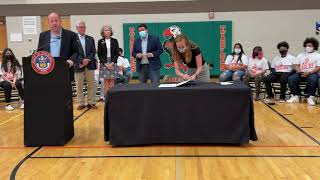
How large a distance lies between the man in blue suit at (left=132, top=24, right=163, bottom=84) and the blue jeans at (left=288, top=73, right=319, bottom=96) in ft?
7.81

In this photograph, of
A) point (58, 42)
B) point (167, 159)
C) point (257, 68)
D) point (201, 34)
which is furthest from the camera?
point (201, 34)

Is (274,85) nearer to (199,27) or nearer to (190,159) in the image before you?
(199,27)

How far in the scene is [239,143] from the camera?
3863mm

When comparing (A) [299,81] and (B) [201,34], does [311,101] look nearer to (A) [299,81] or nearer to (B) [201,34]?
(A) [299,81]

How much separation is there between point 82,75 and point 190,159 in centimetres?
312

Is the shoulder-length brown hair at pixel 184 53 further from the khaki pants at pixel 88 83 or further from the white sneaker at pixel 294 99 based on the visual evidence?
the white sneaker at pixel 294 99

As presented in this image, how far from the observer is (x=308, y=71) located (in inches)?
265

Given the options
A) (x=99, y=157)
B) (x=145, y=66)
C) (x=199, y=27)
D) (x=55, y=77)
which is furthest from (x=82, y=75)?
(x=199, y=27)

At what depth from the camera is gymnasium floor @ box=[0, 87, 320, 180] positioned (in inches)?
120

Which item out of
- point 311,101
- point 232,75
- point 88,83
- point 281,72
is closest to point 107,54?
point 88,83

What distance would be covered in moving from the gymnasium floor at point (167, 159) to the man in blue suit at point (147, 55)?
173cm

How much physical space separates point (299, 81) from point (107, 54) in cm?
326

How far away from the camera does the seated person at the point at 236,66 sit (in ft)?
24.3

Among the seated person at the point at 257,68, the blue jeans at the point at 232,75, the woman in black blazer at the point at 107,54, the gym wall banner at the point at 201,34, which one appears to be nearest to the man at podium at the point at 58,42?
the woman in black blazer at the point at 107,54
